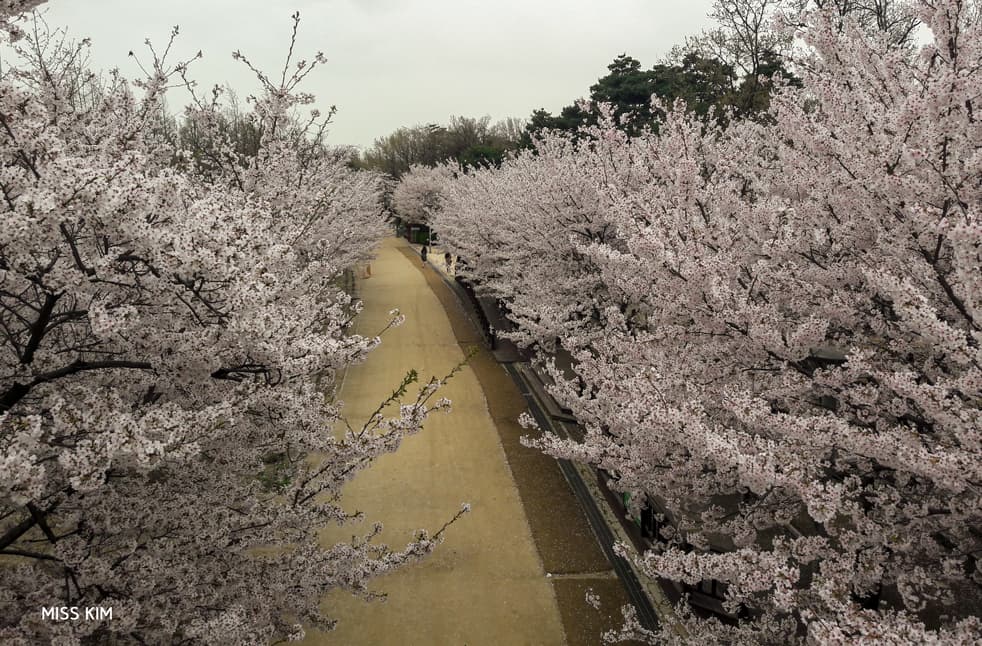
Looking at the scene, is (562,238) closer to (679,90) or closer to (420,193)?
(679,90)

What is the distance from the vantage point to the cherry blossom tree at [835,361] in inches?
140

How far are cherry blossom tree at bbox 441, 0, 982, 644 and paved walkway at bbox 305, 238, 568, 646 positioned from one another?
291 centimetres

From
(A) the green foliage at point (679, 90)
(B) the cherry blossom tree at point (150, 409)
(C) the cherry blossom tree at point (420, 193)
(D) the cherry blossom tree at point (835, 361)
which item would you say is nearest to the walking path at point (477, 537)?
(D) the cherry blossom tree at point (835, 361)

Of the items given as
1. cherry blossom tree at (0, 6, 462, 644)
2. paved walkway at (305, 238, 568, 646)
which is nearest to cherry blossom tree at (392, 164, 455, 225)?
paved walkway at (305, 238, 568, 646)

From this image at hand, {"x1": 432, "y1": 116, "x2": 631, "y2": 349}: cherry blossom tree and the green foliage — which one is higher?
the green foliage

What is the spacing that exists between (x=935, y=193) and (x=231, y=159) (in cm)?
971

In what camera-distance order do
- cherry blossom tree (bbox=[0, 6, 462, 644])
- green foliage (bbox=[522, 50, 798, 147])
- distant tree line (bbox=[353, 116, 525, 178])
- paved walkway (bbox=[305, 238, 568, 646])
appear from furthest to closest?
distant tree line (bbox=[353, 116, 525, 178]), green foliage (bbox=[522, 50, 798, 147]), paved walkway (bbox=[305, 238, 568, 646]), cherry blossom tree (bbox=[0, 6, 462, 644])

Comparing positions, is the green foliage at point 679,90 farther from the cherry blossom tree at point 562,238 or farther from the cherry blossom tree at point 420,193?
the cherry blossom tree at point 420,193

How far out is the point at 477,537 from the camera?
9609mm

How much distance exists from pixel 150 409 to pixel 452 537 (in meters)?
7.03

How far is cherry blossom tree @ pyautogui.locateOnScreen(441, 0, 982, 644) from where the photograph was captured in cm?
356

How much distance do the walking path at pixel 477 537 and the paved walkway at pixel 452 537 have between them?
2 cm

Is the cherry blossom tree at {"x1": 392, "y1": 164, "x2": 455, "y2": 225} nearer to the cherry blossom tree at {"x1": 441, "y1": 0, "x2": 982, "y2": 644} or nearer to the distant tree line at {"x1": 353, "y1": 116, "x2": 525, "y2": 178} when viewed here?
the distant tree line at {"x1": 353, "y1": 116, "x2": 525, "y2": 178}

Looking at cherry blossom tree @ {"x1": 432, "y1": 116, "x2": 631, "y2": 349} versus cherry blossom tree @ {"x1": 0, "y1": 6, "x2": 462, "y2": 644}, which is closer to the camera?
cherry blossom tree @ {"x1": 0, "y1": 6, "x2": 462, "y2": 644}
